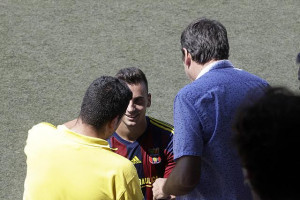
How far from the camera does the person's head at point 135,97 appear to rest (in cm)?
383

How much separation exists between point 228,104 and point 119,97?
609mm

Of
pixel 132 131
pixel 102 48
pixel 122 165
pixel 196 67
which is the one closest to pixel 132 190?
pixel 122 165

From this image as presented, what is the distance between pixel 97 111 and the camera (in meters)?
2.78

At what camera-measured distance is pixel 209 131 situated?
2.68 m

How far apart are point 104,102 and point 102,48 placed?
4799mm

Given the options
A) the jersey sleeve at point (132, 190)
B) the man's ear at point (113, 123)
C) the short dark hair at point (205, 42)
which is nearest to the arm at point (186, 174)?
the jersey sleeve at point (132, 190)

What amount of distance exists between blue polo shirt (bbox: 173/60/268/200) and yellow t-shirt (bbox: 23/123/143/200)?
33 cm

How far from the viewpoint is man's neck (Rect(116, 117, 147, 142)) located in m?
3.82

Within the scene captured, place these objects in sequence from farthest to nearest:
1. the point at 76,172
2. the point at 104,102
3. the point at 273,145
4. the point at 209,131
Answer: the point at 104,102, the point at 209,131, the point at 76,172, the point at 273,145

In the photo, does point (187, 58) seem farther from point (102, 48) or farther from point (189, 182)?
point (102, 48)

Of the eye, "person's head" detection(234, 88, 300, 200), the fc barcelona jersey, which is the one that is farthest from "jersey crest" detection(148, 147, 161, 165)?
"person's head" detection(234, 88, 300, 200)

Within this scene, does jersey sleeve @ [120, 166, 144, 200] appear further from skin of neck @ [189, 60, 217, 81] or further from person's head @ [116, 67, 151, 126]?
person's head @ [116, 67, 151, 126]

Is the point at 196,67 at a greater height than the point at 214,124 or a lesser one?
greater

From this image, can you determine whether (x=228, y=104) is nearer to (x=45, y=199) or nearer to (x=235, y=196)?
(x=235, y=196)
